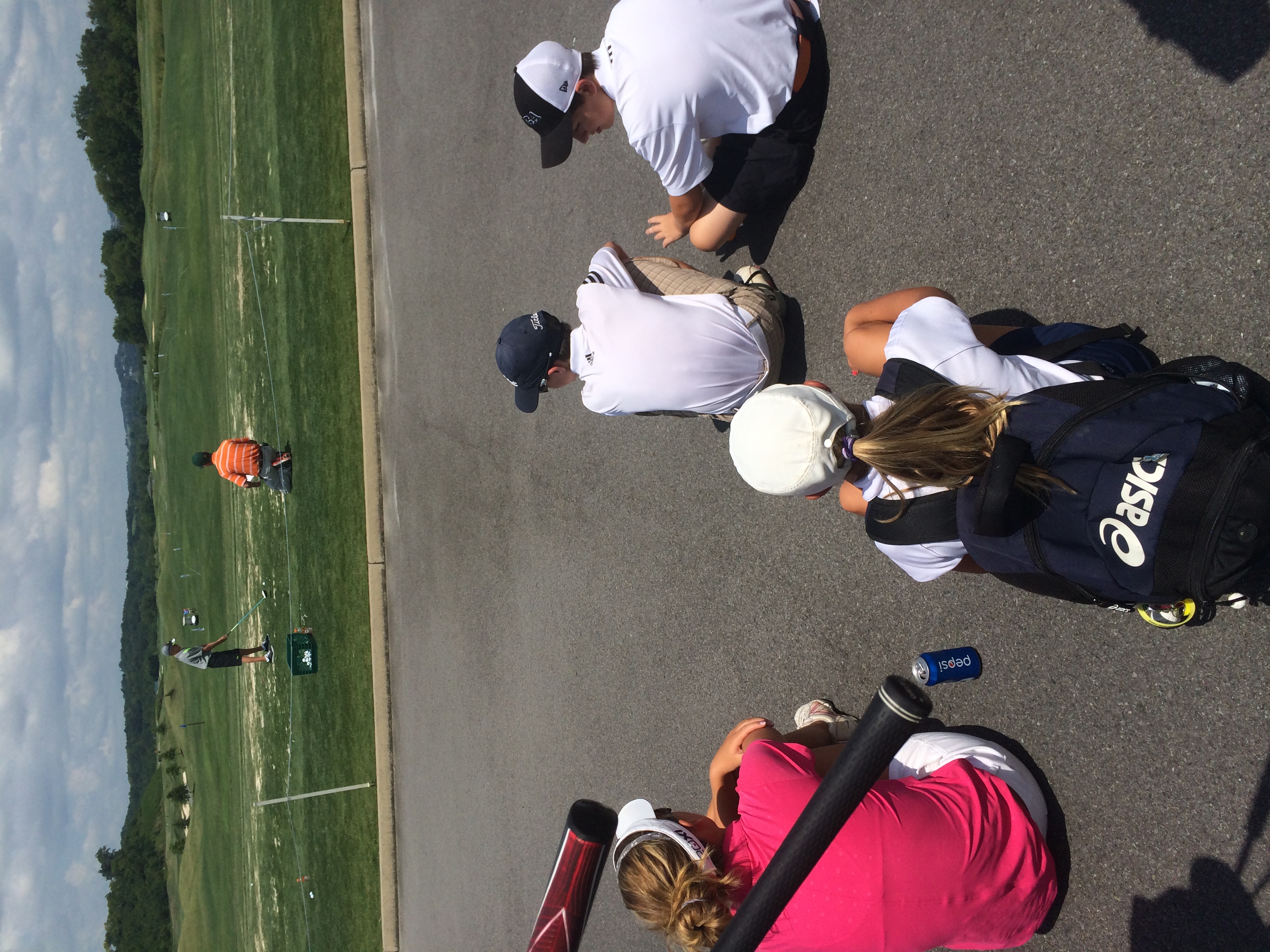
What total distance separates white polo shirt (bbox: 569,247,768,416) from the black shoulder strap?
57.7 inches

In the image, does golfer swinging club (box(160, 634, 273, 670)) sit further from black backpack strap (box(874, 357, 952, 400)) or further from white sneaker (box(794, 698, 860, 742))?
black backpack strap (box(874, 357, 952, 400))

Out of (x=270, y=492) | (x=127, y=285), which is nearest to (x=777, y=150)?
(x=270, y=492)

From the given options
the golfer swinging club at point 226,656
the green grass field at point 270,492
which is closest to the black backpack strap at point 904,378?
the green grass field at point 270,492

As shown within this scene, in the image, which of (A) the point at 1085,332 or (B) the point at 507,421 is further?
(B) the point at 507,421

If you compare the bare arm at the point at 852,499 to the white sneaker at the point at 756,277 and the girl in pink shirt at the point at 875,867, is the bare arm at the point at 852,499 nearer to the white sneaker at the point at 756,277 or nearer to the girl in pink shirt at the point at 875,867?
the girl in pink shirt at the point at 875,867

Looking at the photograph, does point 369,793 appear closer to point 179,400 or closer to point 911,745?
point 911,745

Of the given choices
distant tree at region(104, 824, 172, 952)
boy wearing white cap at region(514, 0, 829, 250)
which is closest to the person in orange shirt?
boy wearing white cap at region(514, 0, 829, 250)

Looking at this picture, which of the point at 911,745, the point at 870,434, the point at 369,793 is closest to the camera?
the point at 870,434

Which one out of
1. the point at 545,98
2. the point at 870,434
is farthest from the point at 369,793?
the point at 870,434

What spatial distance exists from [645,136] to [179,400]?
74.4ft

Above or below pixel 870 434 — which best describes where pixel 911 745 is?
below

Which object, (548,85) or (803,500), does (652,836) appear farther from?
(548,85)

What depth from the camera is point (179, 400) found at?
73.9 ft

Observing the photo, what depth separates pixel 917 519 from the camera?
2.69 meters
